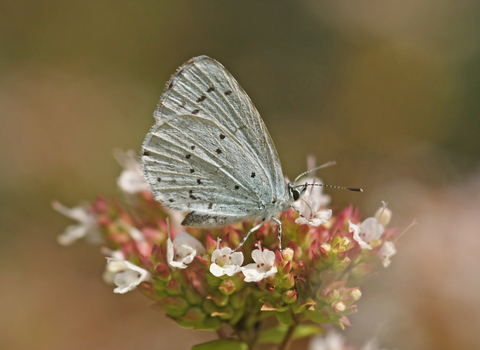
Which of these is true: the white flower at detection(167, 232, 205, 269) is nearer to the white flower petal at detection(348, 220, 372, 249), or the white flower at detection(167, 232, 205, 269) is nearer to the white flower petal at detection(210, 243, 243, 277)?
the white flower petal at detection(210, 243, 243, 277)

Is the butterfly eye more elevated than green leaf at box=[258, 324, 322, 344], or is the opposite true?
the butterfly eye

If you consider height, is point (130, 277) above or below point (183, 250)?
below

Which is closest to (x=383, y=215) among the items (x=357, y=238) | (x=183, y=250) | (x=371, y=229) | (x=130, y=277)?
(x=371, y=229)

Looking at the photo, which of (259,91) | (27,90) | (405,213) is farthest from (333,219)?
(27,90)

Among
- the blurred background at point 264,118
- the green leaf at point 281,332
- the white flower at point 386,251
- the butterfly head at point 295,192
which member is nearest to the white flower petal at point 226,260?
the butterfly head at point 295,192

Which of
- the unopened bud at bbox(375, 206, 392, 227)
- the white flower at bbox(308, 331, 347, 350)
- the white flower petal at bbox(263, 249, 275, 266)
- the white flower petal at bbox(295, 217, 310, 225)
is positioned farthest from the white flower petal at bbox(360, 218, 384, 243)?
the white flower at bbox(308, 331, 347, 350)

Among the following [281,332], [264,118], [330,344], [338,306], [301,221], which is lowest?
[330,344]

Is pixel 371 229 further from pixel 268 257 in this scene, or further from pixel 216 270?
pixel 216 270
